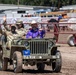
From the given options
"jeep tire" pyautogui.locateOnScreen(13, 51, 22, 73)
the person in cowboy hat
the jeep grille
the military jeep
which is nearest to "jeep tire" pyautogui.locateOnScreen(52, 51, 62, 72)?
the military jeep

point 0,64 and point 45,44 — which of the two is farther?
point 0,64

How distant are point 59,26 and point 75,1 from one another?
84393 mm

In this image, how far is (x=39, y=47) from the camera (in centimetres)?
1016

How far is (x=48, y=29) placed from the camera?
22766mm

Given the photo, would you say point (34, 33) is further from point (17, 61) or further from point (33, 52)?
point (17, 61)

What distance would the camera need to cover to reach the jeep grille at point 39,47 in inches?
398

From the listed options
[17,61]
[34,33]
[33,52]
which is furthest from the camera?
[34,33]

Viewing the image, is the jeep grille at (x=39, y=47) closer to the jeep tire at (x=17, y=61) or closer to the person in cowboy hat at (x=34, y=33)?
the jeep tire at (x=17, y=61)

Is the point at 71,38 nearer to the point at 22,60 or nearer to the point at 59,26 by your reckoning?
the point at 59,26

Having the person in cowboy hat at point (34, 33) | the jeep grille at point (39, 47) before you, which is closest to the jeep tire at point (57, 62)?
the jeep grille at point (39, 47)

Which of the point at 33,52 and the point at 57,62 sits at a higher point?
the point at 33,52

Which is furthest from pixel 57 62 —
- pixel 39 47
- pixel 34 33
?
pixel 34 33

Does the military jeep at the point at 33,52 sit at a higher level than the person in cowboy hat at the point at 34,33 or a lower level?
lower

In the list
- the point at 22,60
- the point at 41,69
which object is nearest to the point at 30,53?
the point at 22,60
